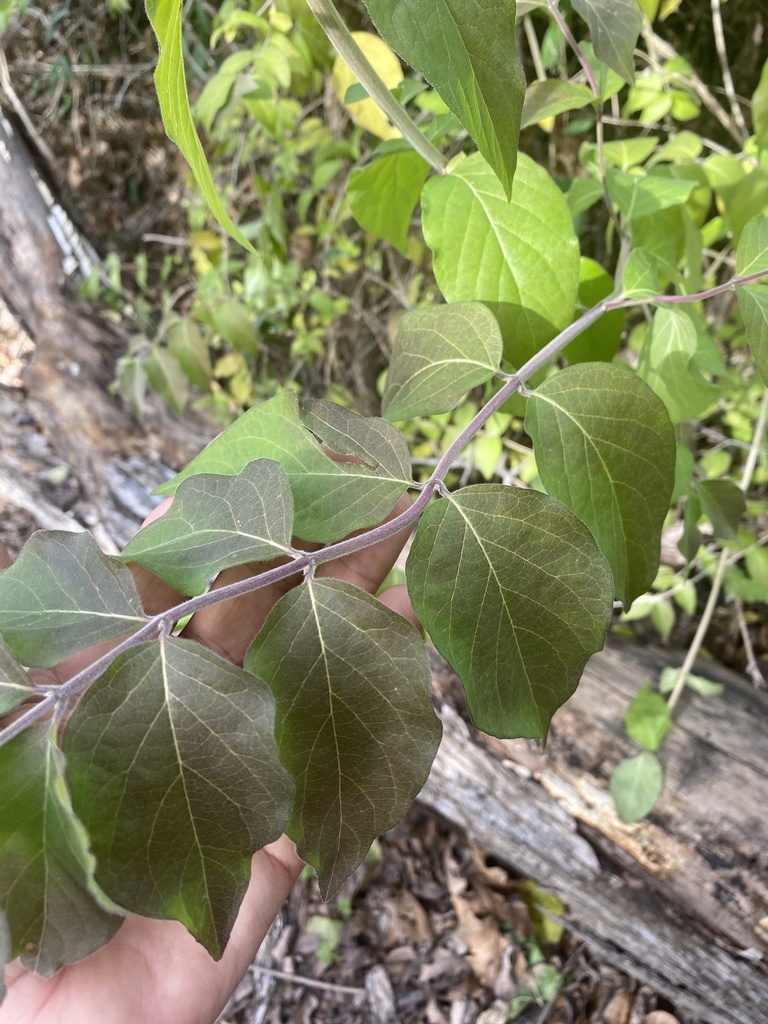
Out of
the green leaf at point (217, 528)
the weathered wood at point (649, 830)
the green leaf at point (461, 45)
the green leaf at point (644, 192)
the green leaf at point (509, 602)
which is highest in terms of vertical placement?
the green leaf at point (461, 45)

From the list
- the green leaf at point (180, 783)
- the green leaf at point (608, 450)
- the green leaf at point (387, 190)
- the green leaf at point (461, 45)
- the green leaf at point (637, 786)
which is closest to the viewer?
the green leaf at point (461, 45)

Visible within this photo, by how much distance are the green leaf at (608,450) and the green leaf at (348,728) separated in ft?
0.72

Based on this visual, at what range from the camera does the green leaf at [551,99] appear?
0.80 m

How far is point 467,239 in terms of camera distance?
28.3 inches

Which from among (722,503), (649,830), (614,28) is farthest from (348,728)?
(649,830)

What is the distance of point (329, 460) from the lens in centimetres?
62

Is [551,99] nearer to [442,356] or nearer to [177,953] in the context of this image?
[442,356]

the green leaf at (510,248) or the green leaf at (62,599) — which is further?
the green leaf at (510,248)

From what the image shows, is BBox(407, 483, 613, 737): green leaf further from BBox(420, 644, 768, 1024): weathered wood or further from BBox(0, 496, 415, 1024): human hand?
BBox(420, 644, 768, 1024): weathered wood

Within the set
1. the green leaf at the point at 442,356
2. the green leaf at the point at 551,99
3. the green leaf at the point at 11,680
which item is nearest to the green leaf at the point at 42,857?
the green leaf at the point at 11,680

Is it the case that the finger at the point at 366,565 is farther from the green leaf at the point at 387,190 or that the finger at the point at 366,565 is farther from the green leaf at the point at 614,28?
the green leaf at the point at 614,28

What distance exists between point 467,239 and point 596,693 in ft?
3.48

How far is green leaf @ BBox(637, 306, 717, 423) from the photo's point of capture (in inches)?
30.3

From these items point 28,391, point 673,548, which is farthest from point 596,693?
point 28,391
